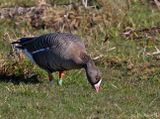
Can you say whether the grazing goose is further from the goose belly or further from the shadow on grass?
the shadow on grass

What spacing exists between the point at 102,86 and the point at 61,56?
68 centimetres

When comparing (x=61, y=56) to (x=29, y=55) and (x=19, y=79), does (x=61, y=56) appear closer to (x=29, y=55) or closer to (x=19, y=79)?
(x=29, y=55)

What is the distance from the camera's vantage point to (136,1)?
572 inches

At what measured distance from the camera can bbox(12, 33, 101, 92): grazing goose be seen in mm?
9617


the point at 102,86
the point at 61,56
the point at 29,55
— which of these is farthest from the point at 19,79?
the point at 102,86

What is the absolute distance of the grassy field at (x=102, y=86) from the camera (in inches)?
328

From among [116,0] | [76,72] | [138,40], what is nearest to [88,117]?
[76,72]

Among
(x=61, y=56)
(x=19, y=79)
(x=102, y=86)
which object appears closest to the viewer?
(x=61, y=56)

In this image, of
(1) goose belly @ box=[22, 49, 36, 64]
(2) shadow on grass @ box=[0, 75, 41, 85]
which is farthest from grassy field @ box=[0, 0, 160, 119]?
(1) goose belly @ box=[22, 49, 36, 64]

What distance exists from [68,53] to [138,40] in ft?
10.3

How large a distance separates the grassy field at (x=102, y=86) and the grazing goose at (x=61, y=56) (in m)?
0.21

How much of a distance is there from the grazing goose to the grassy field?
0.68 feet

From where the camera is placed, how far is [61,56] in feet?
Result: 31.8

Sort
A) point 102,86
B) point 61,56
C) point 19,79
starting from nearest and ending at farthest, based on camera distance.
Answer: point 61,56 < point 102,86 < point 19,79
